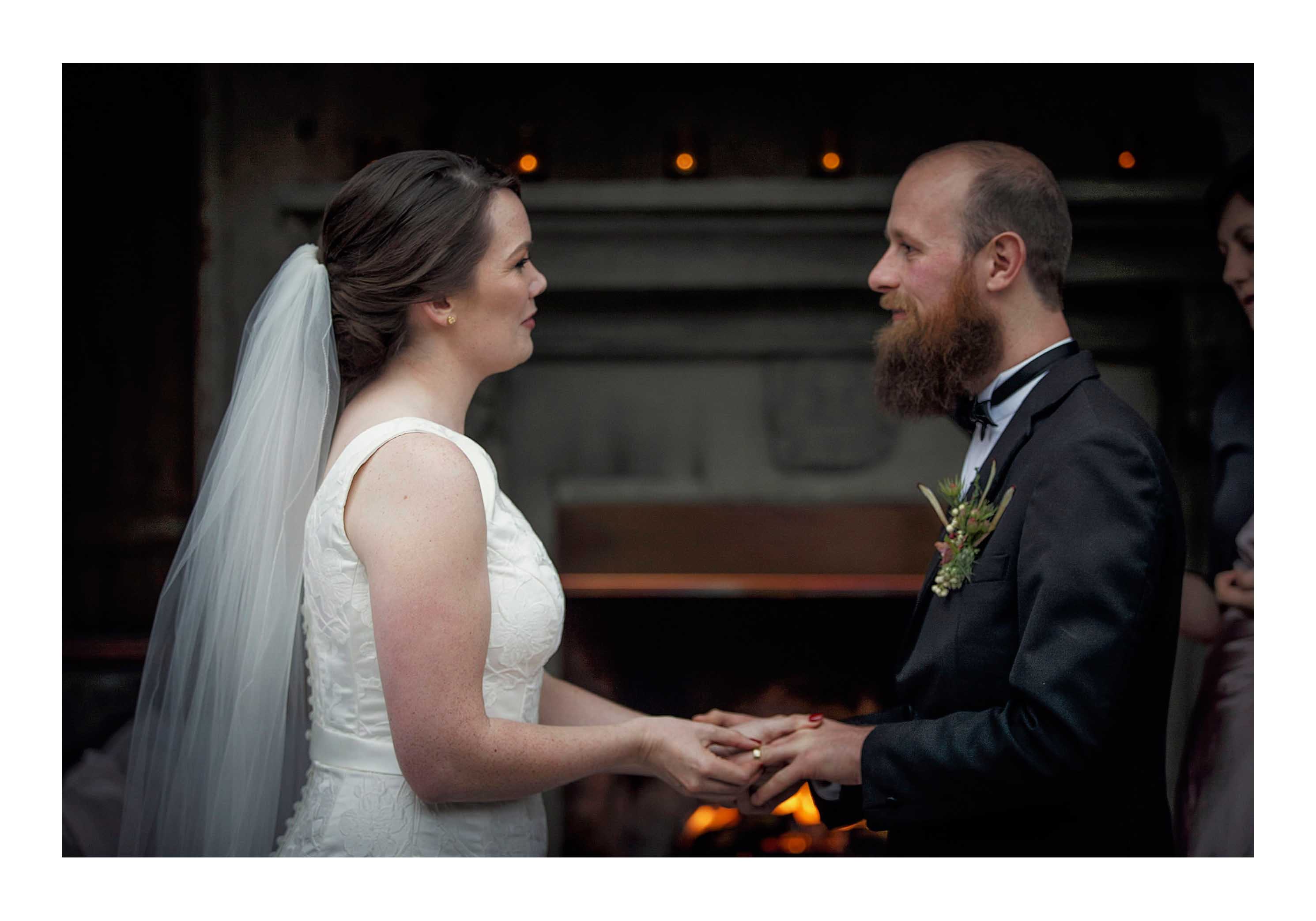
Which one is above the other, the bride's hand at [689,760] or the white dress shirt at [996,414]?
the white dress shirt at [996,414]

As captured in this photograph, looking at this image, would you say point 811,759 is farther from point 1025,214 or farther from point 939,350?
point 1025,214

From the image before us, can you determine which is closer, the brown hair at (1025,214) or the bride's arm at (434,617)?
the bride's arm at (434,617)

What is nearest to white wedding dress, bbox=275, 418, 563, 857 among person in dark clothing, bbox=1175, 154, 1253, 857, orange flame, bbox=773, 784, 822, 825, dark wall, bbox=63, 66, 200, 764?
person in dark clothing, bbox=1175, 154, 1253, 857

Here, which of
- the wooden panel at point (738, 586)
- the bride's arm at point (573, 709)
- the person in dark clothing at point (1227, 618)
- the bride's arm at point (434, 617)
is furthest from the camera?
the wooden panel at point (738, 586)

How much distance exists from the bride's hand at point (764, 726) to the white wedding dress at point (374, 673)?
50 centimetres

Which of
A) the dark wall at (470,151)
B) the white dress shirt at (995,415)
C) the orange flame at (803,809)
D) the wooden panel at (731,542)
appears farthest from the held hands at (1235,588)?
the orange flame at (803,809)

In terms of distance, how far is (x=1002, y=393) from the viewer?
205cm

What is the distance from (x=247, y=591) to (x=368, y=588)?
1.06 ft

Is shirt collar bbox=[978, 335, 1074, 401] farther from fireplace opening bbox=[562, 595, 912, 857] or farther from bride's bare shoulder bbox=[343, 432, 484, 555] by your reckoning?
fireplace opening bbox=[562, 595, 912, 857]

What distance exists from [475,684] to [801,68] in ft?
8.65

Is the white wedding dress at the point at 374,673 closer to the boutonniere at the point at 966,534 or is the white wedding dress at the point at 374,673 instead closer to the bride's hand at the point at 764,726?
the bride's hand at the point at 764,726

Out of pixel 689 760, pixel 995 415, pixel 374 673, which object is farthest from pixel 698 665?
pixel 374 673

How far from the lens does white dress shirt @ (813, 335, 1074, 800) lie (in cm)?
203

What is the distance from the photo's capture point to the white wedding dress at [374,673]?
1.83 meters
